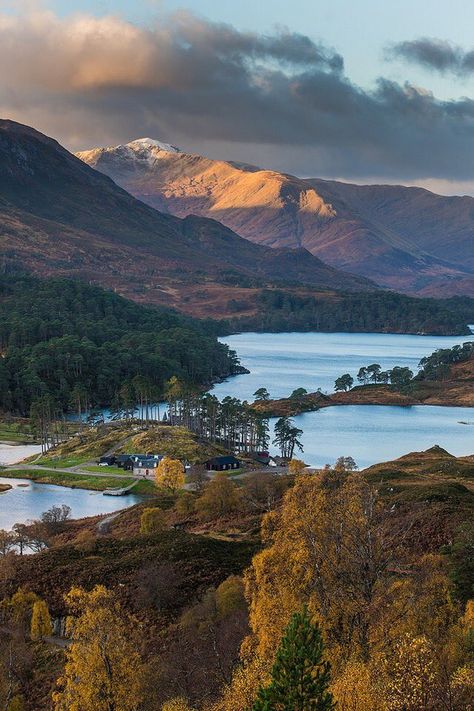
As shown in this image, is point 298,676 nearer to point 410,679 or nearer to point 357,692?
point 357,692

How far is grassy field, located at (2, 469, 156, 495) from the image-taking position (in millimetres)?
108125

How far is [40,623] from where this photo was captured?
46.9 meters

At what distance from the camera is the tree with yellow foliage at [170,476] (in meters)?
96.8

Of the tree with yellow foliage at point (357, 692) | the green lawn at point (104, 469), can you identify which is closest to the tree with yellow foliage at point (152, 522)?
the green lawn at point (104, 469)

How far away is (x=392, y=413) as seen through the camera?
183 metres

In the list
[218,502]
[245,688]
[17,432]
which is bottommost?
[17,432]

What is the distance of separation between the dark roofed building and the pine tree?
8914 centimetres

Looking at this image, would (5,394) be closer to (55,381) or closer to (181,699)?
(55,381)

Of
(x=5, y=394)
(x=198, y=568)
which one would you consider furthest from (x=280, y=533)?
(x=5, y=394)

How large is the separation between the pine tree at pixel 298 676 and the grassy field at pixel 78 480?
276 ft

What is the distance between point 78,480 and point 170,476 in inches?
856

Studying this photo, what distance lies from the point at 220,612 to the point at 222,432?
4377 inches

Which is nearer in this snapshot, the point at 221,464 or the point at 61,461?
the point at 221,464

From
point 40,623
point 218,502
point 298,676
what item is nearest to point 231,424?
point 218,502
